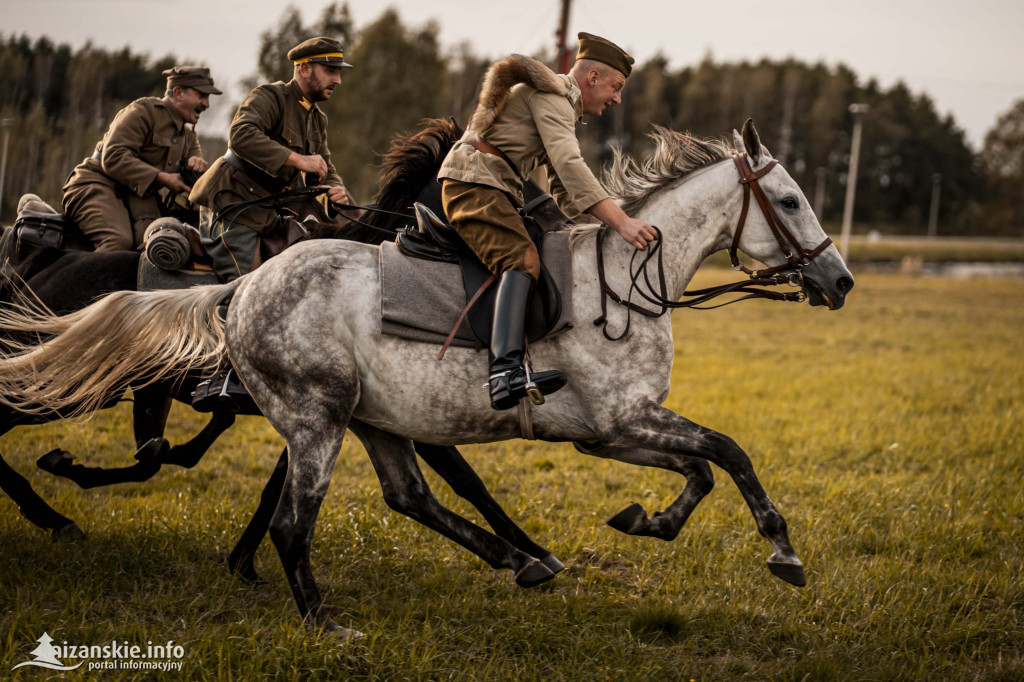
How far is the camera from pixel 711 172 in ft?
15.9

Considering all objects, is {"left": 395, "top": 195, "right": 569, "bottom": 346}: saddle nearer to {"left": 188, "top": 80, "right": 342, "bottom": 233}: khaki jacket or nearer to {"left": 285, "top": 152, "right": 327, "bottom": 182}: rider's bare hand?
{"left": 285, "top": 152, "right": 327, "bottom": 182}: rider's bare hand

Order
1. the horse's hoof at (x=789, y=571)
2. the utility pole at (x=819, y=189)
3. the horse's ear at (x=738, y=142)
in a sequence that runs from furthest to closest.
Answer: the utility pole at (x=819, y=189), the horse's ear at (x=738, y=142), the horse's hoof at (x=789, y=571)

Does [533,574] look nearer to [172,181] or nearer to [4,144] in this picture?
[172,181]

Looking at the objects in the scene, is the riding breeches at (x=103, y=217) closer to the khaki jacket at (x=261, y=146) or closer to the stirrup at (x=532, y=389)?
the khaki jacket at (x=261, y=146)

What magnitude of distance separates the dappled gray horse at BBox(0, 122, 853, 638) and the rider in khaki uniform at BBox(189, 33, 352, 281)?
2.83ft

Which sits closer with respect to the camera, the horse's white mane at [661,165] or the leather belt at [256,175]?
the horse's white mane at [661,165]

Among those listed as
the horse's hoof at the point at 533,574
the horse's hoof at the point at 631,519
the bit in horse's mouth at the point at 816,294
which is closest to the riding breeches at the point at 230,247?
the horse's hoof at the point at 533,574

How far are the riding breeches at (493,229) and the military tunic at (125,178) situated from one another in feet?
9.54

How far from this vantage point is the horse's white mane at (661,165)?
193 inches

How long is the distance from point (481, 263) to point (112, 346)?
222 centimetres

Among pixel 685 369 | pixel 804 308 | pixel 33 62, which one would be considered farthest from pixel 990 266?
pixel 33 62

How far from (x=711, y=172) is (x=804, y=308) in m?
22.9

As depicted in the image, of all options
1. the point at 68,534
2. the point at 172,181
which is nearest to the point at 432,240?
the point at 172,181

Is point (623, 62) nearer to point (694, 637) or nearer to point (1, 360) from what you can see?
point (694, 637)
